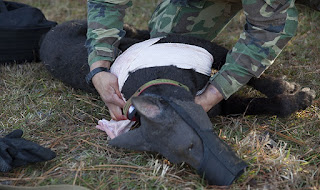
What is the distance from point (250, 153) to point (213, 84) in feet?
1.65

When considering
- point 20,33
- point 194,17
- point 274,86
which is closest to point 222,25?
point 194,17

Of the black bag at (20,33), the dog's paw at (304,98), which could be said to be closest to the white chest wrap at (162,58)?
the dog's paw at (304,98)

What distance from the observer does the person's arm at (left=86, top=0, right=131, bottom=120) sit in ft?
9.13

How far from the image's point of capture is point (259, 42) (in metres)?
2.55

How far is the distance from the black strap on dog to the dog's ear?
0.82ft

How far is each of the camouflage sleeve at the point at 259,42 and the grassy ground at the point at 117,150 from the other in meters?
0.35

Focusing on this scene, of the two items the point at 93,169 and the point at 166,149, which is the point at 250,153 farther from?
the point at 93,169

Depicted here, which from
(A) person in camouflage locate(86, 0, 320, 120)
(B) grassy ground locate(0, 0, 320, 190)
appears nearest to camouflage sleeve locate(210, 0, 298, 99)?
(A) person in camouflage locate(86, 0, 320, 120)

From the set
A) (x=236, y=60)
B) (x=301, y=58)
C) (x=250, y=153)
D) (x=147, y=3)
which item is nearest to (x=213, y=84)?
(x=236, y=60)

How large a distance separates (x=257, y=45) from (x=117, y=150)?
1.09 m

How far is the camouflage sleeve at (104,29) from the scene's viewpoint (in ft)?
9.59

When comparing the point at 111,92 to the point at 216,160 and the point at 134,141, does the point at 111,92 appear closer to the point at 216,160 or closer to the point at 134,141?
the point at 134,141

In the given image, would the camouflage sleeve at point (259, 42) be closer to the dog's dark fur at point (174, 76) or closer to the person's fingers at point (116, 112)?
the dog's dark fur at point (174, 76)

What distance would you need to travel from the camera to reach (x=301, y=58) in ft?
12.7
